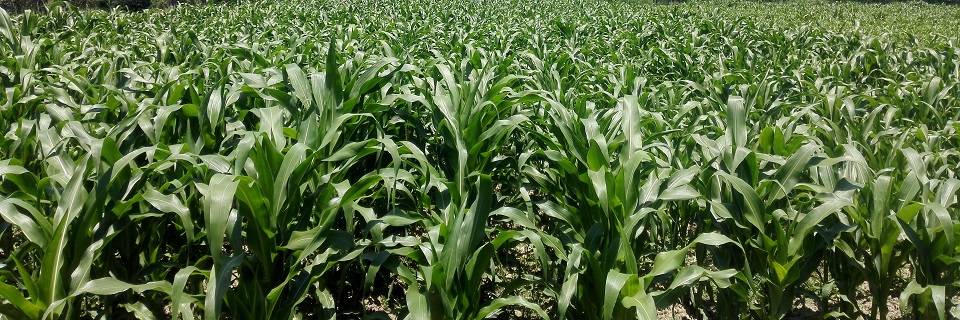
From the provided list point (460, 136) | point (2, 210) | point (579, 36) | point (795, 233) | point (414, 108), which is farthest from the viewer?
point (579, 36)

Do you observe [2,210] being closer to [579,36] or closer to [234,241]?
[234,241]

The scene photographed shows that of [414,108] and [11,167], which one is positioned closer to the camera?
[11,167]

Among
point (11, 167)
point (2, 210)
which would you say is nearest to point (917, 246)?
point (2, 210)

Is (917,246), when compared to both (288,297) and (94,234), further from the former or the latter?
(94,234)

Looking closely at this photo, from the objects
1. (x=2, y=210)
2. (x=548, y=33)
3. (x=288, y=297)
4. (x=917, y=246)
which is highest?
(x=2, y=210)

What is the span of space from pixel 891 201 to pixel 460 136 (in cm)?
153

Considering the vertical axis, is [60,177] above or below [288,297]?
above

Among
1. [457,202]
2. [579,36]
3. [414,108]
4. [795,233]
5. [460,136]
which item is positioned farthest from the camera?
[579,36]

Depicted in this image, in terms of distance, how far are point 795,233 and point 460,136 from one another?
123cm

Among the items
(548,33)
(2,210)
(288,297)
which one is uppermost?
(2,210)

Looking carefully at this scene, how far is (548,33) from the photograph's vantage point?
8.41 m

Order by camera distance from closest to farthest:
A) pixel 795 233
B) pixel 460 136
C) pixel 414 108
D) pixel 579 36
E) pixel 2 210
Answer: pixel 2 210
pixel 795 233
pixel 460 136
pixel 414 108
pixel 579 36

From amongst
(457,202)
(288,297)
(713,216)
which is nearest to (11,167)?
(288,297)

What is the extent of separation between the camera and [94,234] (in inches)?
78.3
